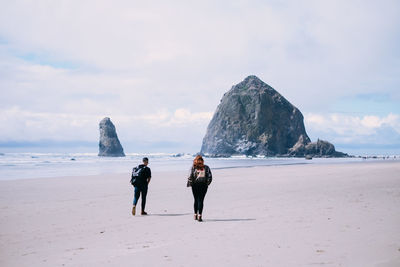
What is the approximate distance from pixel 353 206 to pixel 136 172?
7541 millimetres

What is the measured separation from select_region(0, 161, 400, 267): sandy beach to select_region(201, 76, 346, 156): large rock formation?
144m

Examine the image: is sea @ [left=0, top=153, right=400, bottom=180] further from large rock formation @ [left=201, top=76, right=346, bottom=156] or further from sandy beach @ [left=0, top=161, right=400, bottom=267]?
large rock formation @ [left=201, top=76, right=346, bottom=156]

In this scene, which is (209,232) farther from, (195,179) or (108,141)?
(108,141)

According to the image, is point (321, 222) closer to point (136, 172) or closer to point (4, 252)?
point (136, 172)

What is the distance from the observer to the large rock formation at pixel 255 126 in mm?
161625

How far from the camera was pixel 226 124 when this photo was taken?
17275 centimetres

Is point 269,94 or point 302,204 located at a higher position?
point 269,94

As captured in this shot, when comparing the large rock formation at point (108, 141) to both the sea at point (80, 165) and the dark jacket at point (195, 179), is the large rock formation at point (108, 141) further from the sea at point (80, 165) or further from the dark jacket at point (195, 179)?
the dark jacket at point (195, 179)

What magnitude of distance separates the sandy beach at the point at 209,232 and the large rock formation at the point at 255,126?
14430 cm

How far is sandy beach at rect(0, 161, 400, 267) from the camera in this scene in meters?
6.94

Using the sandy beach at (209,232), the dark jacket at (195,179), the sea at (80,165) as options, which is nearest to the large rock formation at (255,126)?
the sea at (80,165)

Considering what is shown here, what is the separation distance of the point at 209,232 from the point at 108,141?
146m

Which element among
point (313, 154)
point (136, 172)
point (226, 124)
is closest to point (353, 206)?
point (136, 172)

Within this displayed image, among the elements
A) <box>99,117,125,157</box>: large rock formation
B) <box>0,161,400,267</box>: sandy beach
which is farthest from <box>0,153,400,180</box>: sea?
<box>99,117,125,157</box>: large rock formation
